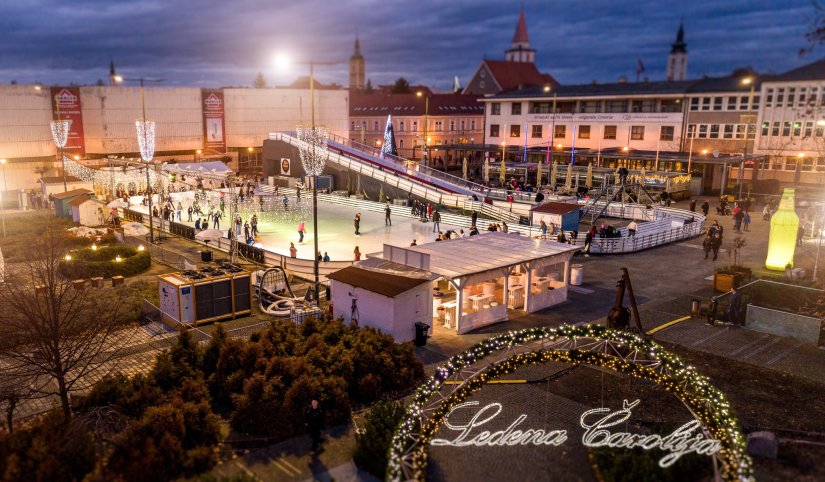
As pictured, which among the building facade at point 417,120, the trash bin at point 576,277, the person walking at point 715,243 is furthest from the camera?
the building facade at point 417,120

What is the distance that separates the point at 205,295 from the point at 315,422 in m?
10.2

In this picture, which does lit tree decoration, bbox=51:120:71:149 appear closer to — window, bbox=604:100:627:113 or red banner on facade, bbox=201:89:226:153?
red banner on facade, bbox=201:89:226:153

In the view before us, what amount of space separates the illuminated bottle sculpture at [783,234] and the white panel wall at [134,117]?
58.9 m

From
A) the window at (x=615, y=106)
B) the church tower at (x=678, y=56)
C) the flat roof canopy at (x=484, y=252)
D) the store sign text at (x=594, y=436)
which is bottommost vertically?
the store sign text at (x=594, y=436)

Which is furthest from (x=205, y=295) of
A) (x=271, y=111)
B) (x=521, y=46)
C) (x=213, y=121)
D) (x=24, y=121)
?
(x=521, y=46)

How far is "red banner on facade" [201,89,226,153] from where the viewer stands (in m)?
69.4

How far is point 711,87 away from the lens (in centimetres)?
5738

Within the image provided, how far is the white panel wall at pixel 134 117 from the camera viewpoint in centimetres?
6234

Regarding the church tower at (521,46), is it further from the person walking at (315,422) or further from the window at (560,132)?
the person walking at (315,422)

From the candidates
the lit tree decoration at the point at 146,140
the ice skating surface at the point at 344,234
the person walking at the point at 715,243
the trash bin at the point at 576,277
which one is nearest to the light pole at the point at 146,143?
the lit tree decoration at the point at 146,140

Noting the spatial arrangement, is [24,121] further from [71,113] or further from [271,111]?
[271,111]

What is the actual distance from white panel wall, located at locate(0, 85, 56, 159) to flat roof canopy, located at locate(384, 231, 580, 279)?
50826 mm

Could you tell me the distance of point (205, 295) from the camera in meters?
21.0

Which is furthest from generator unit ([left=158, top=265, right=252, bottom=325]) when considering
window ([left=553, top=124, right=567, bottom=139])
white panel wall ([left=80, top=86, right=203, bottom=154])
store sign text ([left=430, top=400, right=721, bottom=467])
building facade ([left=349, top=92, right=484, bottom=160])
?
building facade ([left=349, top=92, right=484, bottom=160])
